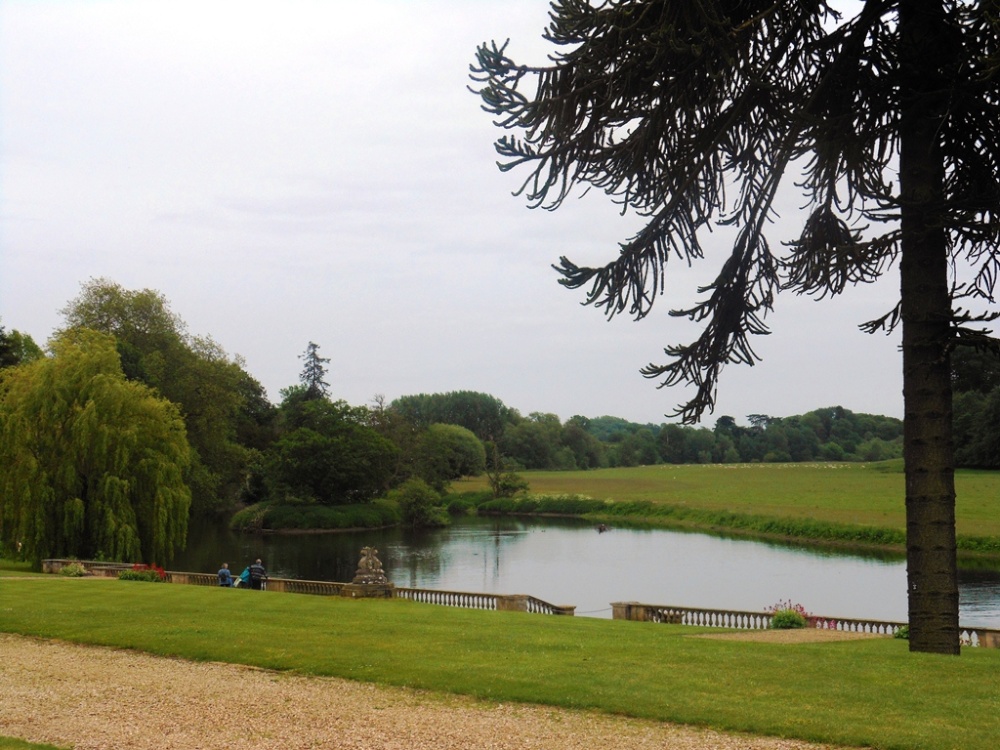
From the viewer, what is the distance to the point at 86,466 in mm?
31625

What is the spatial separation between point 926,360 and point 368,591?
15.6 m

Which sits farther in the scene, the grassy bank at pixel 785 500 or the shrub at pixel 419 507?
the shrub at pixel 419 507

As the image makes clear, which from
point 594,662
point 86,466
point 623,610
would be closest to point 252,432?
point 86,466

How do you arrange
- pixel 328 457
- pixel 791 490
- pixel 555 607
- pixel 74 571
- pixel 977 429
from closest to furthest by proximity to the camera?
1. pixel 555 607
2. pixel 74 571
3. pixel 977 429
4. pixel 328 457
5. pixel 791 490

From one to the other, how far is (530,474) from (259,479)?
141 ft

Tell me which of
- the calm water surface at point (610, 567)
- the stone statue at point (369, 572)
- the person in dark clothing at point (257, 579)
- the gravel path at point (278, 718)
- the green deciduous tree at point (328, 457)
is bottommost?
the calm water surface at point (610, 567)

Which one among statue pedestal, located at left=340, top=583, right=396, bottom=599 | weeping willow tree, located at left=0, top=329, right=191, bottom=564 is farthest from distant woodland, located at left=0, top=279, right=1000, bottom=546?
statue pedestal, located at left=340, top=583, right=396, bottom=599

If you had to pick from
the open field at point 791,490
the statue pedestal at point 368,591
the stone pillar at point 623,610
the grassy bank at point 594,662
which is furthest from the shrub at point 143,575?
the open field at point 791,490

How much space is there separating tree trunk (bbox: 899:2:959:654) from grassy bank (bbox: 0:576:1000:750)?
26.5 inches

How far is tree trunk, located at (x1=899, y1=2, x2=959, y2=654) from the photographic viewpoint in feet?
30.9

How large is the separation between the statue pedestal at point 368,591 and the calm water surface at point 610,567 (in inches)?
296

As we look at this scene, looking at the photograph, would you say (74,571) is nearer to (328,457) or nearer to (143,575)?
(143,575)

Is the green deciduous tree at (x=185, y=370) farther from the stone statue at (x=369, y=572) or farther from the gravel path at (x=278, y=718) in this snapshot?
the gravel path at (x=278, y=718)

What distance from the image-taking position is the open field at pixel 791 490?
52031 mm
